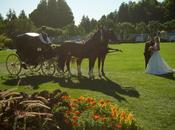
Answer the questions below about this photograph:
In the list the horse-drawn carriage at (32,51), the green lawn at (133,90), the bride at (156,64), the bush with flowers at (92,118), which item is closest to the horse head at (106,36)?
the green lawn at (133,90)

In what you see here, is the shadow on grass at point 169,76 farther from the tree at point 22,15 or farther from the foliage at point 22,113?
the tree at point 22,15

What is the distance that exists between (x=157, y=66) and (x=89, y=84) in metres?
5.32

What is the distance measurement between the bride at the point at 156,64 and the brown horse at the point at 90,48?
2.90m

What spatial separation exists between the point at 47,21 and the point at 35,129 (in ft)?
328

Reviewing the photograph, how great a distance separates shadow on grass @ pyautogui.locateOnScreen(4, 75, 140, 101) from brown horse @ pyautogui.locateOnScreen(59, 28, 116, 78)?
111 cm

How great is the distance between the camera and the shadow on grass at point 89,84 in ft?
42.9

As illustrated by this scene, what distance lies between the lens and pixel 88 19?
372 ft

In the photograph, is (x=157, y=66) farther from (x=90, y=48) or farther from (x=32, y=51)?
(x=32, y=51)

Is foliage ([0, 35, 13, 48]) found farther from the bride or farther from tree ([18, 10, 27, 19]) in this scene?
the bride

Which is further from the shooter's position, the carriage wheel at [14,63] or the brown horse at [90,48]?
the carriage wheel at [14,63]

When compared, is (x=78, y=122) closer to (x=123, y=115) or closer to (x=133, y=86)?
(x=123, y=115)

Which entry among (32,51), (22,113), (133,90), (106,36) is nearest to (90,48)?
(106,36)

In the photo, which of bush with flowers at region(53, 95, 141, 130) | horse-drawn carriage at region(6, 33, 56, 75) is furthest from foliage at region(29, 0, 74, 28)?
bush with flowers at region(53, 95, 141, 130)

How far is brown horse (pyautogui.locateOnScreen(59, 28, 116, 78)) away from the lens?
17391mm
